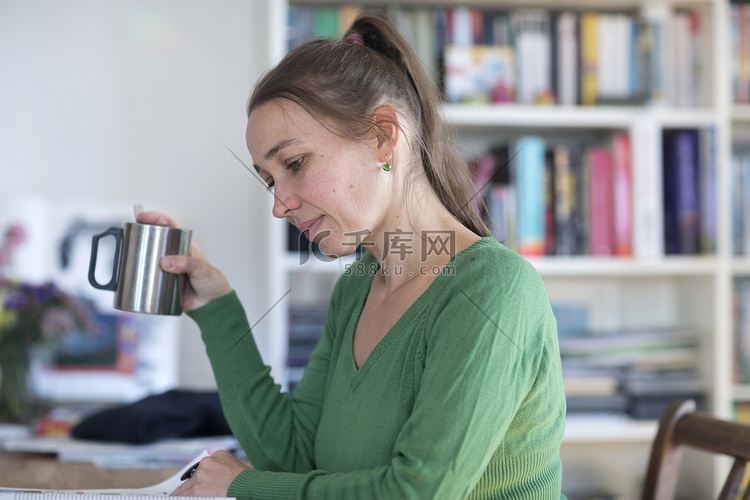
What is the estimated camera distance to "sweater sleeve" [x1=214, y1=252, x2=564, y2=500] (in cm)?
61

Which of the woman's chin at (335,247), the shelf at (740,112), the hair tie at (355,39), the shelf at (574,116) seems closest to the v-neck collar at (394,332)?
the woman's chin at (335,247)

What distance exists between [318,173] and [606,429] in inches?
40.6

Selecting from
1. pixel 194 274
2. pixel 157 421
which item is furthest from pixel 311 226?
pixel 157 421

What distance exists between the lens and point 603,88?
153cm

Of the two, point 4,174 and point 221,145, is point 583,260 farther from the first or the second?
point 4,174

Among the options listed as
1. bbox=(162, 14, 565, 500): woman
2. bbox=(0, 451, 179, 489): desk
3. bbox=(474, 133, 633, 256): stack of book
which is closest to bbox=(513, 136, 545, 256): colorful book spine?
bbox=(474, 133, 633, 256): stack of book

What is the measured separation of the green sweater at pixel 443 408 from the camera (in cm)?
61

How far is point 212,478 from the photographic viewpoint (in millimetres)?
729

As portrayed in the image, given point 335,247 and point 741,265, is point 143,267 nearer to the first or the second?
point 335,247

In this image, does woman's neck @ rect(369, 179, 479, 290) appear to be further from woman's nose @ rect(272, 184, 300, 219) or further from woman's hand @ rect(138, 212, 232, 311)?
woman's hand @ rect(138, 212, 232, 311)

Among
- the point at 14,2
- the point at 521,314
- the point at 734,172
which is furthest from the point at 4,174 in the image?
the point at 734,172

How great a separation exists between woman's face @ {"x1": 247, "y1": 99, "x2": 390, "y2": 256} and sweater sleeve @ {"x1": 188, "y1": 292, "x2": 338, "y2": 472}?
24 cm

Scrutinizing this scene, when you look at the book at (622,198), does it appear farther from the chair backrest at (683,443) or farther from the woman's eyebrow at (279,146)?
the woman's eyebrow at (279,146)

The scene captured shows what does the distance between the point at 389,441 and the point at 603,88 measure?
3.65 ft
